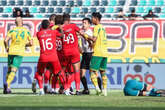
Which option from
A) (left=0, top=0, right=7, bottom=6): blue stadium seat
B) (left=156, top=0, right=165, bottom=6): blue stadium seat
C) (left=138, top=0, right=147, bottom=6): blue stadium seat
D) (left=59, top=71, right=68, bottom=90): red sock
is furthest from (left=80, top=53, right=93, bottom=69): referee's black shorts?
(left=0, top=0, right=7, bottom=6): blue stadium seat

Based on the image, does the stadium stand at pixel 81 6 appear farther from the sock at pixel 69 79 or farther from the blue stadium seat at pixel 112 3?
the sock at pixel 69 79

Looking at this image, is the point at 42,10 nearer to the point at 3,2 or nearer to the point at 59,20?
the point at 3,2

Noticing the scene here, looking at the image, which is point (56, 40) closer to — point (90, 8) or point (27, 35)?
point (27, 35)

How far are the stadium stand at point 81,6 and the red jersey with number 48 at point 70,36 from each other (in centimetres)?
941

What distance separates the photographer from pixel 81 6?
24.4 meters

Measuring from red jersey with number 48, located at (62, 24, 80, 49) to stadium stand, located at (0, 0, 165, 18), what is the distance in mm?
9407

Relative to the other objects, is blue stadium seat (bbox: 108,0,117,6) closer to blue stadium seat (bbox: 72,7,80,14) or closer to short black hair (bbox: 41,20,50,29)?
blue stadium seat (bbox: 72,7,80,14)

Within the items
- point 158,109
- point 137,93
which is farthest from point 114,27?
point 158,109

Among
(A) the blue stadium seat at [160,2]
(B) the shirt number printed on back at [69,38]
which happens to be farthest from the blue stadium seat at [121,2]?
(B) the shirt number printed on back at [69,38]

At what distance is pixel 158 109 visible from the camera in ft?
30.4

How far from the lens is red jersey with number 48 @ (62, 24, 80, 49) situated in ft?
45.2

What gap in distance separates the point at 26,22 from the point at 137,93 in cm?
691

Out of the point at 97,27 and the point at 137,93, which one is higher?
the point at 97,27

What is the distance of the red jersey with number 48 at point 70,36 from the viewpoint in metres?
13.8
